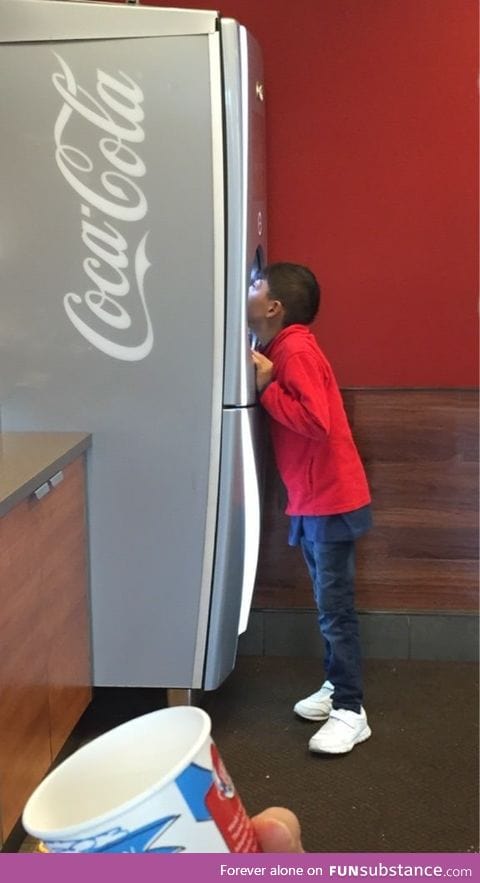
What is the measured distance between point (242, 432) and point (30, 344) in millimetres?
530

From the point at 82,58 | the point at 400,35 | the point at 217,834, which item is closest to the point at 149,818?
the point at 217,834

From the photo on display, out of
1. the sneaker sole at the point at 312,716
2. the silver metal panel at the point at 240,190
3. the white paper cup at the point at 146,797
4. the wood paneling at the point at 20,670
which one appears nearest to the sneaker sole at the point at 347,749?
the sneaker sole at the point at 312,716

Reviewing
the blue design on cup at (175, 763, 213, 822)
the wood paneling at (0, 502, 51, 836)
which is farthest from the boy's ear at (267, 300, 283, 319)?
the blue design on cup at (175, 763, 213, 822)

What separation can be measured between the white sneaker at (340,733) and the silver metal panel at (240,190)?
840mm

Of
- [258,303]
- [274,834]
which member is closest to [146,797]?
[274,834]

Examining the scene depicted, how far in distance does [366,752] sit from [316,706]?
8.0 inches

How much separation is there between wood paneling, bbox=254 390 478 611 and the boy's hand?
536 millimetres

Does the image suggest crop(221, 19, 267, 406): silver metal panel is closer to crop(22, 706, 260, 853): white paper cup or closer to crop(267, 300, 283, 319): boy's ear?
crop(267, 300, 283, 319): boy's ear

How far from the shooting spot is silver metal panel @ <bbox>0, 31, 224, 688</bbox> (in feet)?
6.54

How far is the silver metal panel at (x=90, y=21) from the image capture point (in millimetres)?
1950

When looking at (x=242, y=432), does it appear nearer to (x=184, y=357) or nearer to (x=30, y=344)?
(x=184, y=357)

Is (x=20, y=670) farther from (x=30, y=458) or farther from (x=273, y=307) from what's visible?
(x=273, y=307)

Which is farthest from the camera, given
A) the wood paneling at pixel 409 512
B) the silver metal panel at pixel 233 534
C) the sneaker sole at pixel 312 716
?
the wood paneling at pixel 409 512

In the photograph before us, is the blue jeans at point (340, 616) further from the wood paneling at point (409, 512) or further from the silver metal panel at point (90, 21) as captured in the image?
the silver metal panel at point (90, 21)
